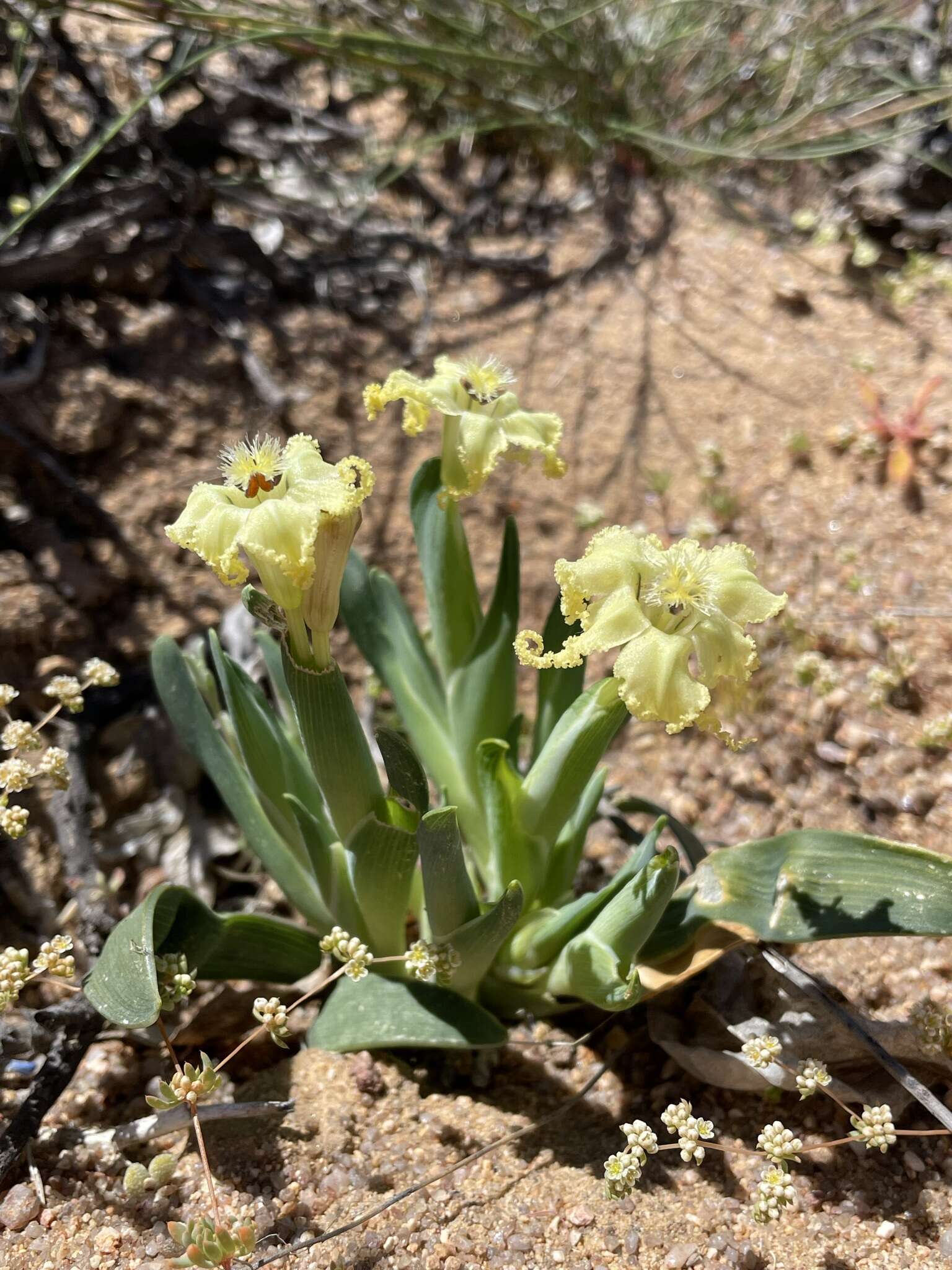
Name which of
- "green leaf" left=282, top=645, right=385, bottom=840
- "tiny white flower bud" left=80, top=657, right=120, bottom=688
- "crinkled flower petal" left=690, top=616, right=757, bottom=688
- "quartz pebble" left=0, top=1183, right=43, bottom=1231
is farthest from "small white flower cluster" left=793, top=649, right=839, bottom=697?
"quartz pebble" left=0, top=1183, right=43, bottom=1231

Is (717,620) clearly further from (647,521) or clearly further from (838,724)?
(647,521)

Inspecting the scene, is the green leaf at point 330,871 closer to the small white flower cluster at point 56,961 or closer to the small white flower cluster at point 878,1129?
the small white flower cluster at point 56,961

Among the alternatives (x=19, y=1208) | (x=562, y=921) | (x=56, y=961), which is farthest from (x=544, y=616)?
(x=19, y=1208)

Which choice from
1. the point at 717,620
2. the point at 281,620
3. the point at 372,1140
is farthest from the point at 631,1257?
the point at 281,620

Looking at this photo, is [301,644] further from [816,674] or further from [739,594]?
[816,674]

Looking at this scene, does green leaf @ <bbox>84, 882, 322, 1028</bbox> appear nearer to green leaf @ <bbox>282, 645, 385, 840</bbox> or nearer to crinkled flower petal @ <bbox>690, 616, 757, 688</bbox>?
green leaf @ <bbox>282, 645, 385, 840</bbox>

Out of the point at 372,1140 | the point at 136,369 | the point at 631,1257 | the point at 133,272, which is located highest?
the point at 133,272

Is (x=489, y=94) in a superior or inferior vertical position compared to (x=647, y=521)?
superior
